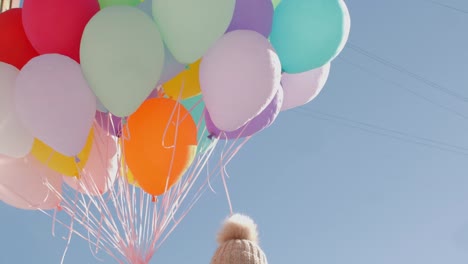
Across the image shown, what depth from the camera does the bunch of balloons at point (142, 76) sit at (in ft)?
11.5

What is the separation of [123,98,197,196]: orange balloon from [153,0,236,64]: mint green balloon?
0.32m

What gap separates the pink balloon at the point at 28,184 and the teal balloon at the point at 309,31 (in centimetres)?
159

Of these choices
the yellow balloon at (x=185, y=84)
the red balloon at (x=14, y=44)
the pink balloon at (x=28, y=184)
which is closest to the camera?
the red balloon at (x=14, y=44)

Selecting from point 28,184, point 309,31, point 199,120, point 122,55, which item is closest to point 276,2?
point 309,31

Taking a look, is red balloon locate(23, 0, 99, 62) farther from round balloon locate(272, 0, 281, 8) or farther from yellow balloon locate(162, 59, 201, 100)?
round balloon locate(272, 0, 281, 8)

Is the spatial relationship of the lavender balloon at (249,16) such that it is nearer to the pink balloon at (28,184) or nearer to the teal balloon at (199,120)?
the teal balloon at (199,120)

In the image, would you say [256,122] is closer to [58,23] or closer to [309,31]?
[309,31]

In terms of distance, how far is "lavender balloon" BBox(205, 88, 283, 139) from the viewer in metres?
3.87

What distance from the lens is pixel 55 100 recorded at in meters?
3.52

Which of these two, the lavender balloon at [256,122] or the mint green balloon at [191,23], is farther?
the lavender balloon at [256,122]

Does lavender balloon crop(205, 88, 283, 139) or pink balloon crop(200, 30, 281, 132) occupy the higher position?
pink balloon crop(200, 30, 281, 132)

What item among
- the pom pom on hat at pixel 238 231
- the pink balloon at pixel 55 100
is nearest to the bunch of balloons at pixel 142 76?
the pink balloon at pixel 55 100

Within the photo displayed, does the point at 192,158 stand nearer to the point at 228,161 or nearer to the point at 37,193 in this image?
the point at 228,161

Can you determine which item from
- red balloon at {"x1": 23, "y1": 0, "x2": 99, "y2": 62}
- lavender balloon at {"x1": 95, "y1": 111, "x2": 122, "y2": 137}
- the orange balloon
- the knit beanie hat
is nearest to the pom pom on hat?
the knit beanie hat
